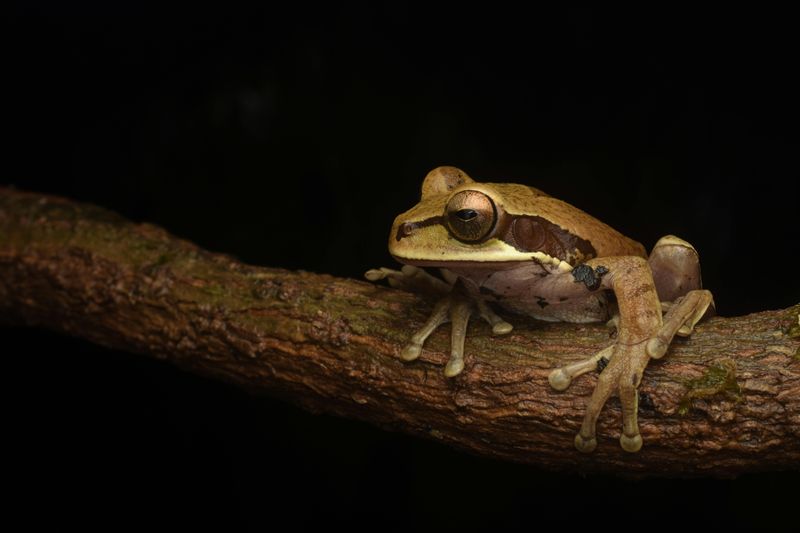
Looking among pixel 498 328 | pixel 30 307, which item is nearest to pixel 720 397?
pixel 498 328

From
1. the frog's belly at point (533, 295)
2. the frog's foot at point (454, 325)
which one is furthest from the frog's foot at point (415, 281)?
the frog's belly at point (533, 295)

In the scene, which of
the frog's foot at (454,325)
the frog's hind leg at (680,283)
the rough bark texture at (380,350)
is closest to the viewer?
the rough bark texture at (380,350)

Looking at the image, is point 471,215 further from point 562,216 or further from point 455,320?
point 455,320

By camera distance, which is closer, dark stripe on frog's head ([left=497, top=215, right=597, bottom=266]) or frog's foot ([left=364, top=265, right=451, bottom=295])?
dark stripe on frog's head ([left=497, top=215, right=597, bottom=266])

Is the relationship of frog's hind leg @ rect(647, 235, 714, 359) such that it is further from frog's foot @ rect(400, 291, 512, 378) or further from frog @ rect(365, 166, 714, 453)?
frog's foot @ rect(400, 291, 512, 378)

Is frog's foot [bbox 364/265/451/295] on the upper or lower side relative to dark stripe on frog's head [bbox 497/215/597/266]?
lower

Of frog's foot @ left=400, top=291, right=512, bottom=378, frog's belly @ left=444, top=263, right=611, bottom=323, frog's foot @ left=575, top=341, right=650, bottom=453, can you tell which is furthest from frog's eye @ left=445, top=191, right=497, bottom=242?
frog's foot @ left=575, top=341, right=650, bottom=453

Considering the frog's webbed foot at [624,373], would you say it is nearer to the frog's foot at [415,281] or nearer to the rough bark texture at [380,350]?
the rough bark texture at [380,350]
